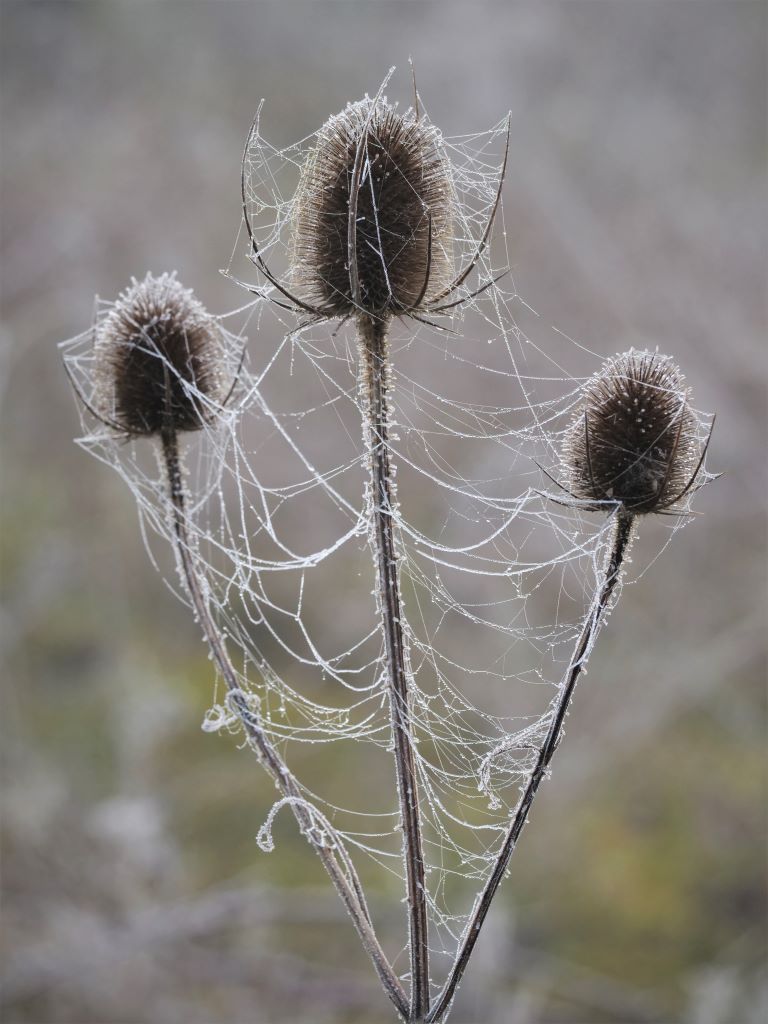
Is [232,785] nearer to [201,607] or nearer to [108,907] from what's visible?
[108,907]

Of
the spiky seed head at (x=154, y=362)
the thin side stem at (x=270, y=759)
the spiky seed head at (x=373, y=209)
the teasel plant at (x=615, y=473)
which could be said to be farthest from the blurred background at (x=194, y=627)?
the spiky seed head at (x=373, y=209)

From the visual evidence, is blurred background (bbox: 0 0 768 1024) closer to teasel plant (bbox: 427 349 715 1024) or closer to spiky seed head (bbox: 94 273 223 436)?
teasel plant (bbox: 427 349 715 1024)

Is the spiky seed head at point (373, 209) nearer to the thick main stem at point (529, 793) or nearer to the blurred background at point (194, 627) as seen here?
the thick main stem at point (529, 793)

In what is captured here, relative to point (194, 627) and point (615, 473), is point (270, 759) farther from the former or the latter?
point (194, 627)

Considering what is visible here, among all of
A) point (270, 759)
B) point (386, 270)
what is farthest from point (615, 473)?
point (270, 759)

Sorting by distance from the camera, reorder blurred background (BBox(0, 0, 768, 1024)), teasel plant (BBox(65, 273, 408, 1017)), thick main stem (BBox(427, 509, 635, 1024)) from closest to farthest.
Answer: thick main stem (BBox(427, 509, 635, 1024)) < teasel plant (BBox(65, 273, 408, 1017)) < blurred background (BBox(0, 0, 768, 1024))

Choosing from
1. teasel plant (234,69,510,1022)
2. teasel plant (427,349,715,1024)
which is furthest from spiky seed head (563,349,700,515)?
teasel plant (234,69,510,1022)
